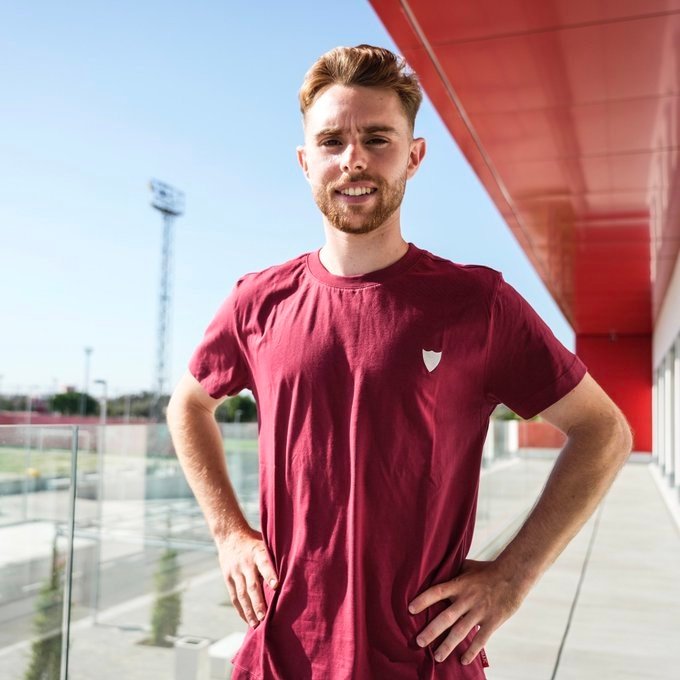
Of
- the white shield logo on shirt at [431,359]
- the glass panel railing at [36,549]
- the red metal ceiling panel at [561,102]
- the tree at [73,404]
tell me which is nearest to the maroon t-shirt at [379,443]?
the white shield logo on shirt at [431,359]

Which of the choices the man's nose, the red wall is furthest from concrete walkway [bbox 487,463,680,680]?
the red wall

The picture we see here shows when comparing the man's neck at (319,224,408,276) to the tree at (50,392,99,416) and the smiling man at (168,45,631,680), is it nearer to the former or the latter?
the smiling man at (168,45,631,680)

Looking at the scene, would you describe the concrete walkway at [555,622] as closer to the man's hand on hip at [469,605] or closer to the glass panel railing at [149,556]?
the glass panel railing at [149,556]

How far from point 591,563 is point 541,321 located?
21.0 ft

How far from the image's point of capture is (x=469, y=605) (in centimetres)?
126

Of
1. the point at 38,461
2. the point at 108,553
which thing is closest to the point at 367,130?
the point at 38,461

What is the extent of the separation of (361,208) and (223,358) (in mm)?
373

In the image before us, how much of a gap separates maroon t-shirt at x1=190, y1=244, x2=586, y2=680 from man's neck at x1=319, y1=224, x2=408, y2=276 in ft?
0.07

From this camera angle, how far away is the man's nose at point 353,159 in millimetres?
1322

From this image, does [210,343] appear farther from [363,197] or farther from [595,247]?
[595,247]

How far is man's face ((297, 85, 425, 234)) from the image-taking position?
133 centimetres

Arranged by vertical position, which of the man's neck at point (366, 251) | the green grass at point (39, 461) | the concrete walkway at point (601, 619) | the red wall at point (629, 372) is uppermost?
the red wall at point (629, 372)

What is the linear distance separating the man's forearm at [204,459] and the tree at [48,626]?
3.12 ft

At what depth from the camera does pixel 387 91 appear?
135cm
